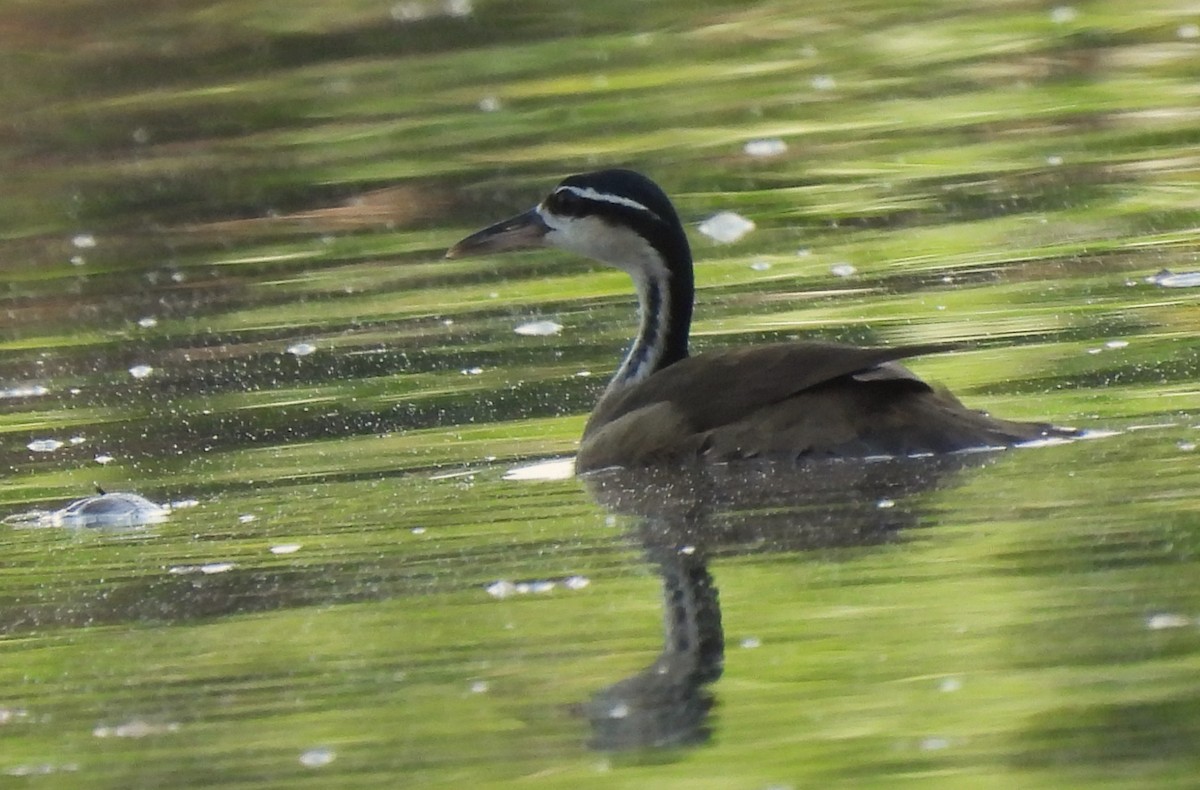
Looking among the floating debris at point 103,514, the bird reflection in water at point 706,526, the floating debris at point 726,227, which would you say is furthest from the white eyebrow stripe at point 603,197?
the floating debris at point 726,227

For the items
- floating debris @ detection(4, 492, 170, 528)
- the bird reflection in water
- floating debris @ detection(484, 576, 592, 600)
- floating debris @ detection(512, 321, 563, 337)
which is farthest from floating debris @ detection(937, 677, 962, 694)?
floating debris @ detection(512, 321, 563, 337)

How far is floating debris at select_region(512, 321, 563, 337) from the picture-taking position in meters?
13.1

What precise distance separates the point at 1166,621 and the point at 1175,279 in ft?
18.0

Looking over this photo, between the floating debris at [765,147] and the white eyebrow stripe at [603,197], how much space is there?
21.1 feet

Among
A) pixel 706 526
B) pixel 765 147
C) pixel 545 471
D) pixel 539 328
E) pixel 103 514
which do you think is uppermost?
pixel 706 526

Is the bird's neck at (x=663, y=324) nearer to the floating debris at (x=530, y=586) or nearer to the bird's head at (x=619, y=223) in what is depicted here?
the bird's head at (x=619, y=223)

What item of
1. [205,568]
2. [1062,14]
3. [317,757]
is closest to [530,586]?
[205,568]

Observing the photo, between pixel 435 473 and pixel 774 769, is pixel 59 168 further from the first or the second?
pixel 774 769

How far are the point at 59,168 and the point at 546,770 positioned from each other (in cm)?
1466

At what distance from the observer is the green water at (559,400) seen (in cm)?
684

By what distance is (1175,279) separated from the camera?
12383 millimetres

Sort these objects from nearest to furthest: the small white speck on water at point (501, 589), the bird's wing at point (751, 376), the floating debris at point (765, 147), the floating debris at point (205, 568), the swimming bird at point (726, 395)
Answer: the small white speck on water at point (501, 589), the floating debris at point (205, 568), the bird's wing at point (751, 376), the swimming bird at point (726, 395), the floating debris at point (765, 147)

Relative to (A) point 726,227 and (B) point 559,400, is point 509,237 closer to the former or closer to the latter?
(B) point 559,400

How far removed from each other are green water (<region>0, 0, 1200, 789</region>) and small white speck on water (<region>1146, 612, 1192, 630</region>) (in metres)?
0.03
